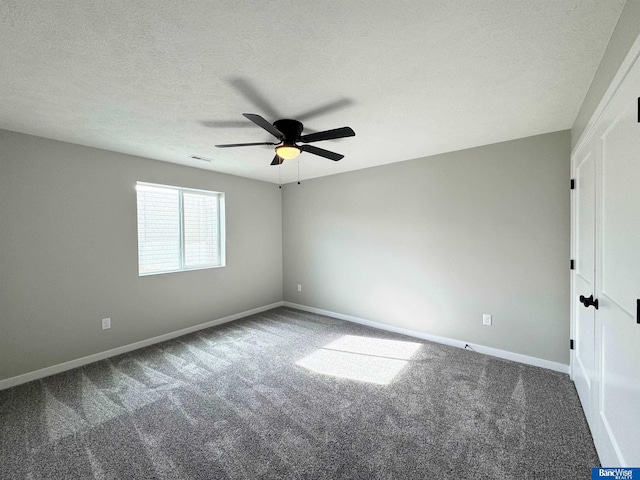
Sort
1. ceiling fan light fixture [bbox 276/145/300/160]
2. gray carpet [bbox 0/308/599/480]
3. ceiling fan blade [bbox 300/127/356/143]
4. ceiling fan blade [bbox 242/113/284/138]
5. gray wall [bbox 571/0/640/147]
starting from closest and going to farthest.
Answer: gray wall [bbox 571/0/640/147] → gray carpet [bbox 0/308/599/480] → ceiling fan blade [bbox 242/113/284/138] → ceiling fan blade [bbox 300/127/356/143] → ceiling fan light fixture [bbox 276/145/300/160]

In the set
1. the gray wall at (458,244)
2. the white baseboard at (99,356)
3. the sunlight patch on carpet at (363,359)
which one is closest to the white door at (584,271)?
the gray wall at (458,244)

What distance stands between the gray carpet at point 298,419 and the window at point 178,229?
1.27 m

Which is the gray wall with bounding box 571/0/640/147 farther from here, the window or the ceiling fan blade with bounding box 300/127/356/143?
the window

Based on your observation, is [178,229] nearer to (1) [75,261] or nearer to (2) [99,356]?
(1) [75,261]

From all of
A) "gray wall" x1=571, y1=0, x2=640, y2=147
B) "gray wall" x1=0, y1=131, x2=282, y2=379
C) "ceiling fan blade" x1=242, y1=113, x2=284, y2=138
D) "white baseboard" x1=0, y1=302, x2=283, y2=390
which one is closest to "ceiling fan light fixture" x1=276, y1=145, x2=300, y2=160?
"ceiling fan blade" x1=242, y1=113, x2=284, y2=138

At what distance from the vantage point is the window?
3.49 metres

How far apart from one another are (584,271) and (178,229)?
178 inches

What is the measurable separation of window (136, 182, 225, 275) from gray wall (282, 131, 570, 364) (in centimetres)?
167

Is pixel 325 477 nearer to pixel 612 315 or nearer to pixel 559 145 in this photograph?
pixel 612 315

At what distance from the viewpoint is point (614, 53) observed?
135 cm

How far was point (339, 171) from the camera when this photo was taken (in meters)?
4.24

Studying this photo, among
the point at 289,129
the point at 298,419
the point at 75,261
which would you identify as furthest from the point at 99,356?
the point at 289,129

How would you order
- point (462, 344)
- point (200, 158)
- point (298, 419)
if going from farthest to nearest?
point (200, 158) < point (462, 344) < point (298, 419)

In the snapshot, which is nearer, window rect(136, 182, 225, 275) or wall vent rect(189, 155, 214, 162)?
wall vent rect(189, 155, 214, 162)
